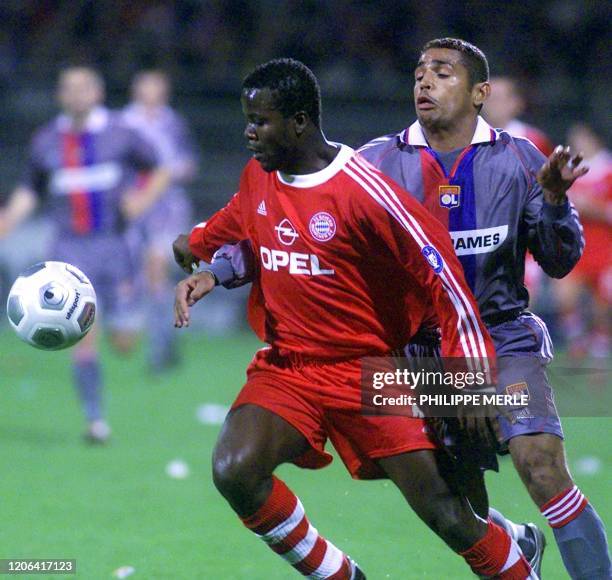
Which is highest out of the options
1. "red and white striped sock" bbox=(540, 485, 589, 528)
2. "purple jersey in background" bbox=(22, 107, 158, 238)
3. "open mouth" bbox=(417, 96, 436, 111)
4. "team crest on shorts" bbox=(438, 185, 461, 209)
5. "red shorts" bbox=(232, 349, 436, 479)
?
"purple jersey in background" bbox=(22, 107, 158, 238)

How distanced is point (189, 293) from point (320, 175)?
0.61 m

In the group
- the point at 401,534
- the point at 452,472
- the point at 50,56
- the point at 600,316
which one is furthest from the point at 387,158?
the point at 50,56

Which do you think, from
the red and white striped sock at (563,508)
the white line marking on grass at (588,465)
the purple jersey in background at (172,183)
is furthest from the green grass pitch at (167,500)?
the purple jersey in background at (172,183)

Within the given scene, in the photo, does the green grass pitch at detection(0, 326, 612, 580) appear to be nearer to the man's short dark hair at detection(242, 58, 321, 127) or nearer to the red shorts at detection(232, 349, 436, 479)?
the red shorts at detection(232, 349, 436, 479)

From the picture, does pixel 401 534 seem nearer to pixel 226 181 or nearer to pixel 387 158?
pixel 387 158

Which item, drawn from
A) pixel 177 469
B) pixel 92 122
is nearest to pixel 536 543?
pixel 177 469

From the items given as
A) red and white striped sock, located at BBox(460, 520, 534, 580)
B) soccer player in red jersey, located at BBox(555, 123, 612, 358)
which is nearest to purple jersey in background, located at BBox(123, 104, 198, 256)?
soccer player in red jersey, located at BBox(555, 123, 612, 358)

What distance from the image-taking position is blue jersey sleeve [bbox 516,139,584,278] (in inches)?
174

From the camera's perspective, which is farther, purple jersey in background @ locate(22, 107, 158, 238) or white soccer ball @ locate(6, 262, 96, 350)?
purple jersey in background @ locate(22, 107, 158, 238)

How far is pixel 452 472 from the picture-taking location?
14.6 ft

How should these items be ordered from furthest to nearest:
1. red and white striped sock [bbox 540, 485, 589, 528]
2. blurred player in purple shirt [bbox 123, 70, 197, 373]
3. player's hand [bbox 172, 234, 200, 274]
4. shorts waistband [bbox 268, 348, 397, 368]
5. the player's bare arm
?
blurred player in purple shirt [bbox 123, 70, 197, 373], the player's bare arm, player's hand [bbox 172, 234, 200, 274], shorts waistband [bbox 268, 348, 397, 368], red and white striped sock [bbox 540, 485, 589, 528]

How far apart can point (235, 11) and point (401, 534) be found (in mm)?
13060

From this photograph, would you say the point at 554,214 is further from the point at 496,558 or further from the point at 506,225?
the point at 496,558

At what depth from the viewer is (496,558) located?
14.3 feet
